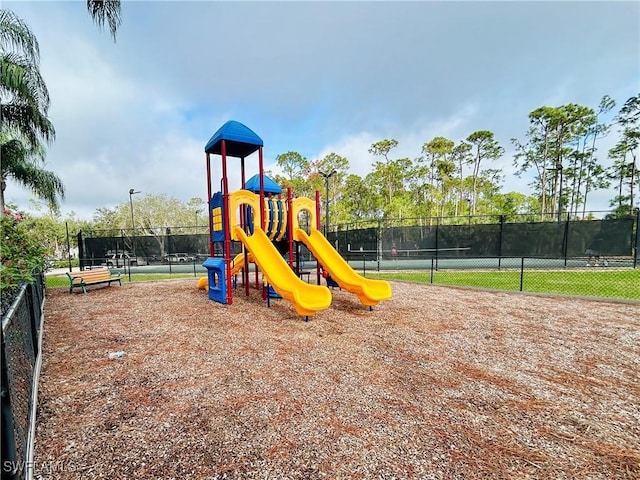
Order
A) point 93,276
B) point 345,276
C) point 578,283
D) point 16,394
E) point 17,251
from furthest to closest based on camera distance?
point 578,283
point 93,276
point 345,276
point 17,251
point 16,394

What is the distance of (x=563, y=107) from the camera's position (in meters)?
23.8

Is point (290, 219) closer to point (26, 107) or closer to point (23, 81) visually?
point (23, 81)

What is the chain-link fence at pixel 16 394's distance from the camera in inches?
53.7

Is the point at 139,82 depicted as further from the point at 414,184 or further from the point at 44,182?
the point at 414,184

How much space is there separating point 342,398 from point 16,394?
100 inches

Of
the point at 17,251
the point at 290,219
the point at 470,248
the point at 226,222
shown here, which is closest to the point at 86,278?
the point at 226,222

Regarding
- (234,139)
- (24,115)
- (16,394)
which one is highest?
(24,115)

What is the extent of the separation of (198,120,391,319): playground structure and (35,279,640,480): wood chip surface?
758 mm

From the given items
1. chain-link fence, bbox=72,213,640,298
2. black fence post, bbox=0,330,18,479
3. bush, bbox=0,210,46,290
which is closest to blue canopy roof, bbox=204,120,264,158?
bush, bbox=0,210,46,290

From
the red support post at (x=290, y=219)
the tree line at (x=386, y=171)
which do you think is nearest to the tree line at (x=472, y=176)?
the tree line at (x=386, y=171)

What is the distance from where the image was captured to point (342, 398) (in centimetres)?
259

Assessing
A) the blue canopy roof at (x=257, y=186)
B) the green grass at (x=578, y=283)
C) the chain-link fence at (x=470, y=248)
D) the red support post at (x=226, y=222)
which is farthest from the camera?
the chain-link fence at (x=470, y=248)

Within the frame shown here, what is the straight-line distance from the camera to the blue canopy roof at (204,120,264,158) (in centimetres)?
638

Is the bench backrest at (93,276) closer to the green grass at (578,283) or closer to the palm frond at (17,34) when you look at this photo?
the palm frond at (17,34)
